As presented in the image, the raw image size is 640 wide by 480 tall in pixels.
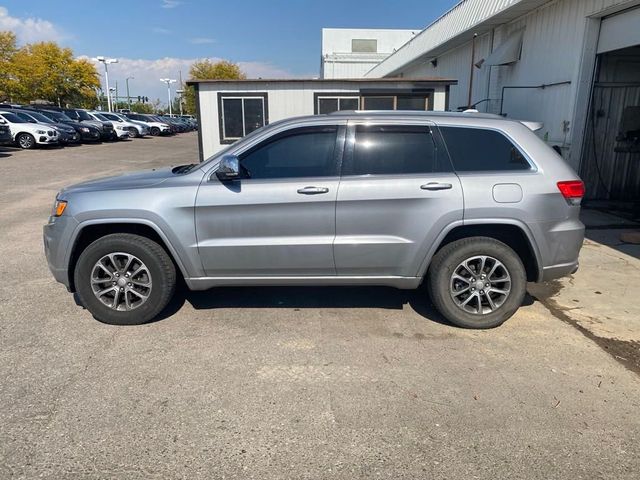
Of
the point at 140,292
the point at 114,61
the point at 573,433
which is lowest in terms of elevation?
the point at 573,433

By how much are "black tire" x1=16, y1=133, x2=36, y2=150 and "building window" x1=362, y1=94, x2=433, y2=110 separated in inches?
671

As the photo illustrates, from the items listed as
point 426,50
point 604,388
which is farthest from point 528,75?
point 604,388

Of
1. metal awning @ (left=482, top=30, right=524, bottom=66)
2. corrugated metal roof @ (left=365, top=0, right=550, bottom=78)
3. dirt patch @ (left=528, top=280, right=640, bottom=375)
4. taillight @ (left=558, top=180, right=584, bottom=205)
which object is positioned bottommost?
dirt patch @ (left=528, top=280, right=640, bottom=375)

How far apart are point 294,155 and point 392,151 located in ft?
2.83

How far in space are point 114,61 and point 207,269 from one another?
48762 mm

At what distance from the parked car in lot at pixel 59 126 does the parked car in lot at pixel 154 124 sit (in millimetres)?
13077

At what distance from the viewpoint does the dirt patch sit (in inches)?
143

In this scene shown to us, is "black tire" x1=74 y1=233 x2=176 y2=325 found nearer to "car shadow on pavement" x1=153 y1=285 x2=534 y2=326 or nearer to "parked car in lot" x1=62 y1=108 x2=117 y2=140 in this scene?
"car shadow on pavement" x1=153 y1=285 x2=534 y2=326

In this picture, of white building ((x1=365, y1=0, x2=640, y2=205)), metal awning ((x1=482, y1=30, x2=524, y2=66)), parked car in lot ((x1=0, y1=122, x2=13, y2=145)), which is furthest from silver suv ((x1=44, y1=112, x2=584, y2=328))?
parked car in lot ((x1=0, y1=122, x2=13, y2=145))

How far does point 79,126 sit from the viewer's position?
26453 millimetres

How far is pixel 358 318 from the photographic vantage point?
14.2 ft

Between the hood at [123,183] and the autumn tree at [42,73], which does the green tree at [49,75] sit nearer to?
the autumn tree at [42,73]

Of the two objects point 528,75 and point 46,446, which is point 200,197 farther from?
point 528,75

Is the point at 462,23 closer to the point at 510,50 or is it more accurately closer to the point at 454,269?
the point at 510,50
